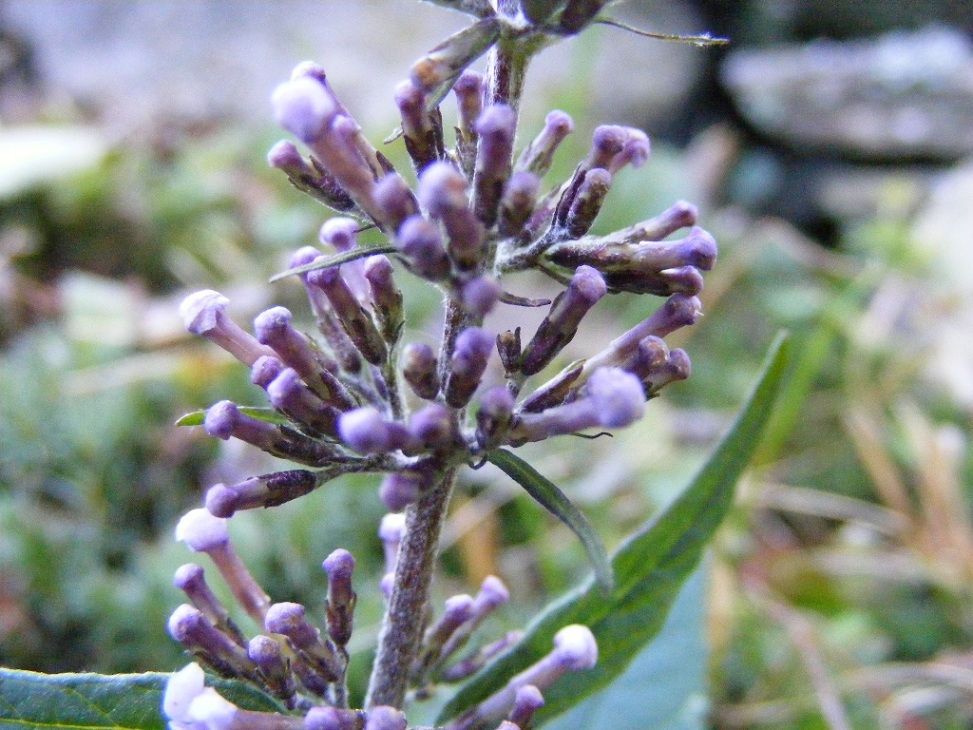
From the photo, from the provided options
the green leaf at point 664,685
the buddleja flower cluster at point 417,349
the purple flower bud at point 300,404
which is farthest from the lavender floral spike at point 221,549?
the green leaf at point 664,685

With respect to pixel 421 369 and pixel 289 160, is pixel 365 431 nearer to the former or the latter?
pixel 421 369

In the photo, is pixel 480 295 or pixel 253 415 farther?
pixel 253 415

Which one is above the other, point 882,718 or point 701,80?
point 701,80

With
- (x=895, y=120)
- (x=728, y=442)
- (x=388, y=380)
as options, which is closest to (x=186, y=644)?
(x=388, y=380)

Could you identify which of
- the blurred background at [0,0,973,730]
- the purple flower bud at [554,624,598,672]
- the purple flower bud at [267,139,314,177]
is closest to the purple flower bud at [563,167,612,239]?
the purple flower bud at [267,139,314,177]

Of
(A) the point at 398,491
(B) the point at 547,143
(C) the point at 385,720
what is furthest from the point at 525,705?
(B) the point at 547,143

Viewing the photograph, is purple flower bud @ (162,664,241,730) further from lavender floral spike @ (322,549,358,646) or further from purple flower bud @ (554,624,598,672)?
purple flower bud @ (554,624,598,672)

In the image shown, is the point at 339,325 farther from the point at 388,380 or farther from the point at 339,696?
the point at 339,696
